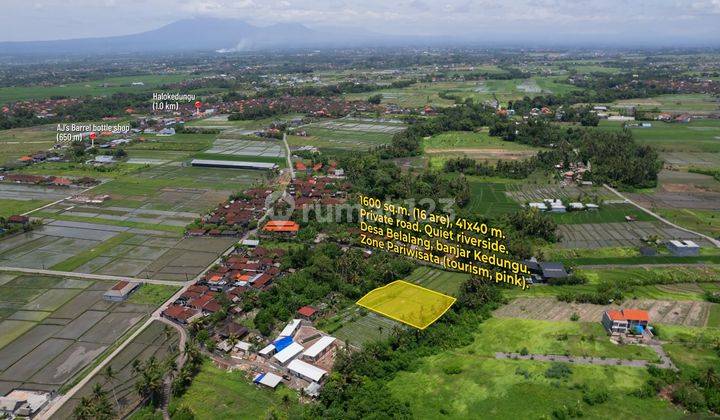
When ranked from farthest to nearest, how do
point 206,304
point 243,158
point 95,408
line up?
point 243,158 < point 206,304 < point 95,408

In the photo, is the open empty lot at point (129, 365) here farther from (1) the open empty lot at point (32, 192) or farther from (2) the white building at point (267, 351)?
(1) the open empty lot at point (32, 192)

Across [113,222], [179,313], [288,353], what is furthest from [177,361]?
[113,222]

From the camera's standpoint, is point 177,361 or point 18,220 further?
point 18,220

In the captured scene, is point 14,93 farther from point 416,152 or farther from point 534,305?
point 534,305

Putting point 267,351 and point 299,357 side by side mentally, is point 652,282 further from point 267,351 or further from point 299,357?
point 267,351

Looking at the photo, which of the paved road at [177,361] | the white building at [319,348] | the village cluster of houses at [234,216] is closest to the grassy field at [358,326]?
the white building at [319,348]

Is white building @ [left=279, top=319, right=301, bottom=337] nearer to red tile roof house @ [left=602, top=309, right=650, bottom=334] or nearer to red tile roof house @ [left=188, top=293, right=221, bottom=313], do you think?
red tile roof house @ [left=188, top=293, right=221, bottom=313]

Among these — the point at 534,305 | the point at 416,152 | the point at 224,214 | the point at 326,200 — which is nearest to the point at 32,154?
the point at 224,214

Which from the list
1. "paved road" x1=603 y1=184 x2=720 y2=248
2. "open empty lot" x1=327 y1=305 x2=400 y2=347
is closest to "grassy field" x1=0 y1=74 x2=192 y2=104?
"open empty lot" x1=327 y1=305 x2=400 y2=347
